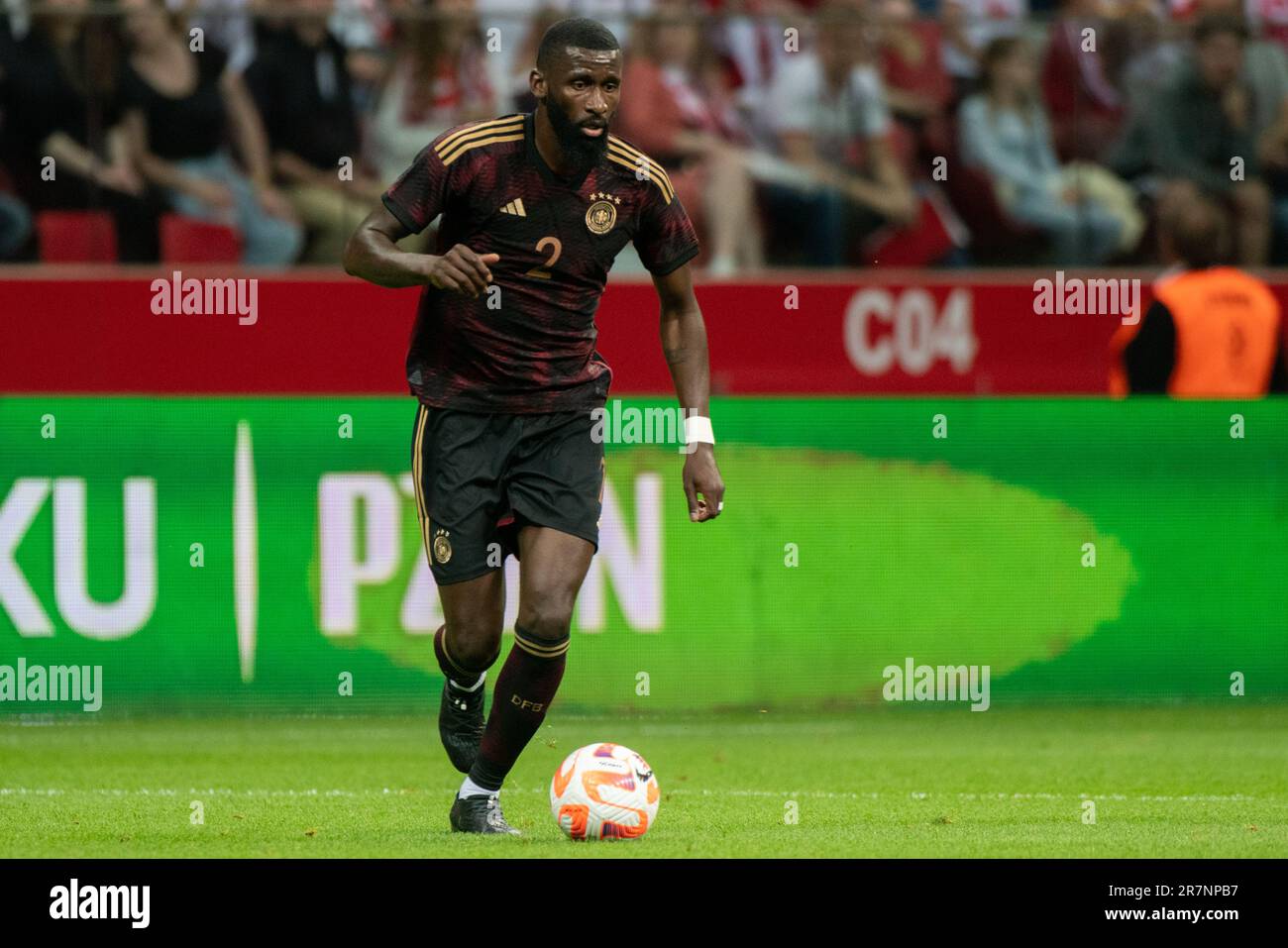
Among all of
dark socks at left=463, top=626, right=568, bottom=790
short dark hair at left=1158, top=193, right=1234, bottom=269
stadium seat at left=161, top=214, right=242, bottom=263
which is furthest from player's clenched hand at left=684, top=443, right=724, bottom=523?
stadium seat at left=161, top=214, right=242, bottom=263

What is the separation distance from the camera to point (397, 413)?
1154 centimetres

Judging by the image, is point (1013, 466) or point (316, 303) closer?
point (1013, 466)

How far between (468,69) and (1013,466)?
3933 millimetres

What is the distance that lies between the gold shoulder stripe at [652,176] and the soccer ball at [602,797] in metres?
1.88

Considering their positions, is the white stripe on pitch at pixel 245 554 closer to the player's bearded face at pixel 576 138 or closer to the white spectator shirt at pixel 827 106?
the white spectator shirt at pixel 827 106

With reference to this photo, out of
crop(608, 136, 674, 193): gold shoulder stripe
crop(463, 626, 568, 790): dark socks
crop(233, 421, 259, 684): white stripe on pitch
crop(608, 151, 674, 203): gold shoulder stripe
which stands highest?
crop(608, 136, 674, 193): gold shoulder stripe

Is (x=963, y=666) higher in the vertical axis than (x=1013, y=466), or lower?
lower

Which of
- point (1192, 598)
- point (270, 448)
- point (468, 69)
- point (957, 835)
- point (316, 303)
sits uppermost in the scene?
point (468, 69)

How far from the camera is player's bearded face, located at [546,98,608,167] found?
731cm

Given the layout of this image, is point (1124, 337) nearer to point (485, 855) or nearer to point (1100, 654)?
point (1100, 654)

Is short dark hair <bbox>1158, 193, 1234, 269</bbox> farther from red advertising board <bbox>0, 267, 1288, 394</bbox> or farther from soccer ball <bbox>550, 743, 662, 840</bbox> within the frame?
soccer ball <bbox>550, 743, 662, 840</bbox>

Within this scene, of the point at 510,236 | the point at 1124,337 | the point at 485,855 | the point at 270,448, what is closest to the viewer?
the point at 485,855

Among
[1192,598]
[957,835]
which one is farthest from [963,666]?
[957,835]

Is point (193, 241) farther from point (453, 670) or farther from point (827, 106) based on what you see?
point (453, 670)
